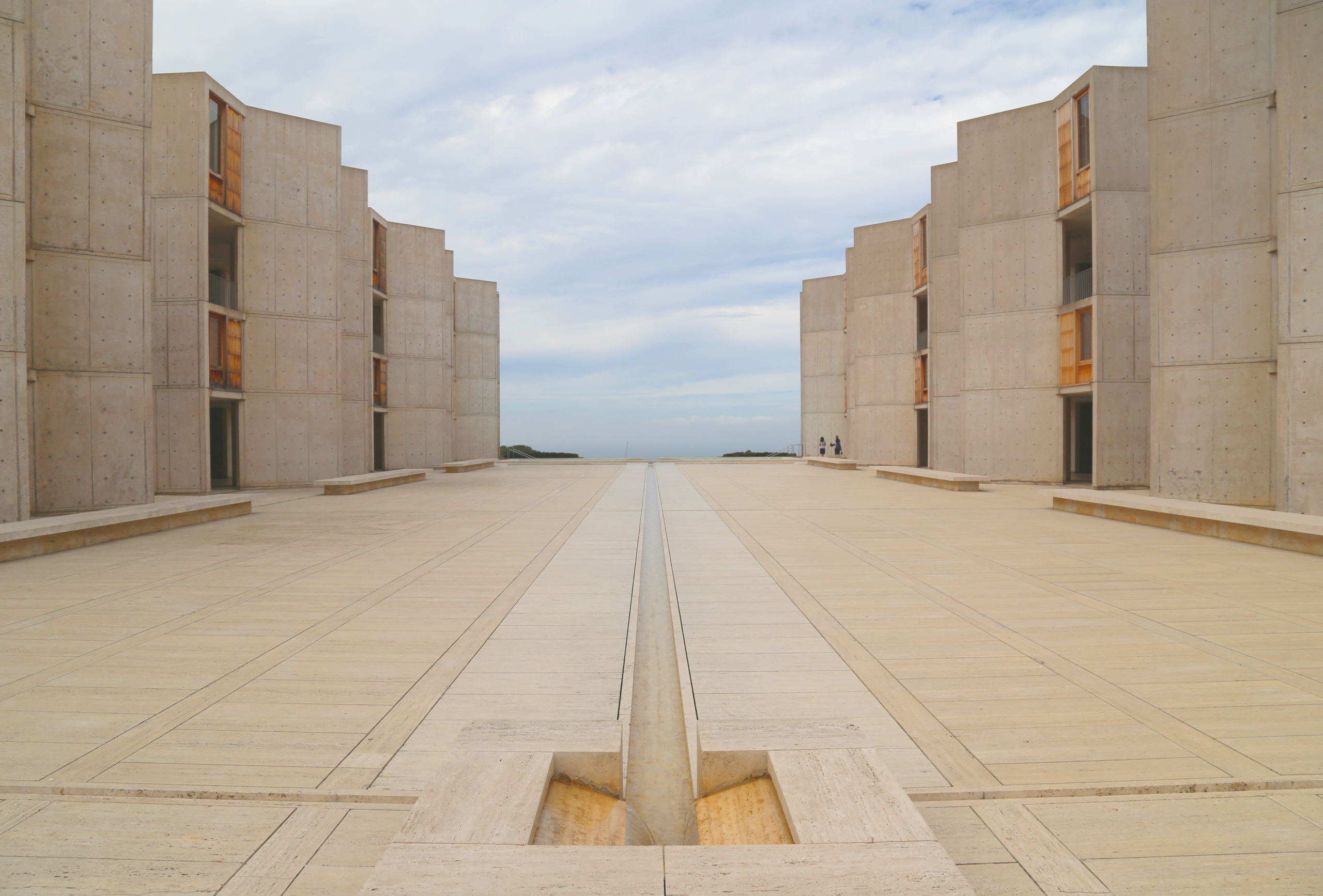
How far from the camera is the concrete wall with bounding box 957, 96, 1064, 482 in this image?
882 inches

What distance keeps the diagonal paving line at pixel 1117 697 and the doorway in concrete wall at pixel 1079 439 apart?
1882cm

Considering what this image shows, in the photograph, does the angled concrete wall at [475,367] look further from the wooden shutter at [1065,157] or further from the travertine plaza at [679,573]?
the wooden shutter at [1065,157]

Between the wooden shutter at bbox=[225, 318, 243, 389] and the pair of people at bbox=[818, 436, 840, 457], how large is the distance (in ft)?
97.8

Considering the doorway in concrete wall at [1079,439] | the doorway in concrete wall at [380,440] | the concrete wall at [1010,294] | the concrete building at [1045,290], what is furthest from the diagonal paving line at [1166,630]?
the doorway in concrete wall at [380,440]

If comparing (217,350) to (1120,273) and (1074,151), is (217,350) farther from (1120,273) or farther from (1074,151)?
(1120,273)

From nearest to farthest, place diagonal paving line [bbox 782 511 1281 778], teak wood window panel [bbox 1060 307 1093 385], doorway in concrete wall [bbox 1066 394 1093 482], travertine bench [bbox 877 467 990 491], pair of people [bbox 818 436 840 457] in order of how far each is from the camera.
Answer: diagonal paving line [bbox 782 511 1281 778] < travertine bench [bbox 877 467 990 491] < teak wood window panel [bbox 1060 307 1093 385] < doorway in concrete wall [bbox 1066 394 1093 482] < pair of people [bbox 818 436 840 457]

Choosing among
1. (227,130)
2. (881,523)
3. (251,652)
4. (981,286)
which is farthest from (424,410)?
(251,652)

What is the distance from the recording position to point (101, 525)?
1084 cm

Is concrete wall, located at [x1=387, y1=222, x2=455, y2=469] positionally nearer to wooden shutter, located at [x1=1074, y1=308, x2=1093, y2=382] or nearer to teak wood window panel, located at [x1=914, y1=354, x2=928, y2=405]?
teak wood window panel, located at [x1=914, y1=354, x2=928, y2=405]

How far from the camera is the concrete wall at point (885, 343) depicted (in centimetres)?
3247

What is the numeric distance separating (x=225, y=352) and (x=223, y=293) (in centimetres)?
269

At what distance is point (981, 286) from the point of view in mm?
23609

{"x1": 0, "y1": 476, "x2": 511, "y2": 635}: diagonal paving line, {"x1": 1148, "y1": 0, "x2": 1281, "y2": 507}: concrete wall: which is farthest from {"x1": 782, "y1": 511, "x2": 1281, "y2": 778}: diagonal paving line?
{"x1": 1148, "y1": 0, "x2": 1281, "y2": 507}: concrete wall

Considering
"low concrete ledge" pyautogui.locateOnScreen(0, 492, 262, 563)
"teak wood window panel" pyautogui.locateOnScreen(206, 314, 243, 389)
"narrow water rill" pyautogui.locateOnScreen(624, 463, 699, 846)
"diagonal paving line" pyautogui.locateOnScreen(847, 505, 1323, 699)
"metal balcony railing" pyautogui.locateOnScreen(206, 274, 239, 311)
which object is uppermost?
"metal balcony railing" pyautogui.locateOnScreen(206, 274, 239, 311)
